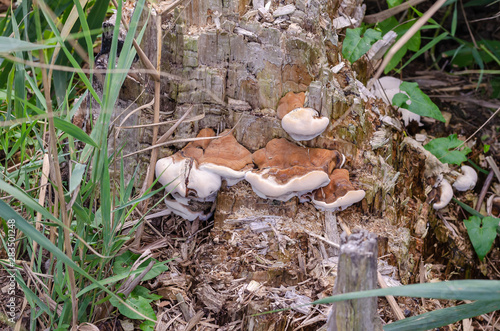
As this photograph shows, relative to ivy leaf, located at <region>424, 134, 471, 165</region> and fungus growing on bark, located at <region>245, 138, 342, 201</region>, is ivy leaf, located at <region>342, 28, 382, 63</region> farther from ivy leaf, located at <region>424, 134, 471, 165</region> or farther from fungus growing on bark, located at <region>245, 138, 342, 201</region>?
ivy leaf, located at <region>424, 134, 471, 165</region>

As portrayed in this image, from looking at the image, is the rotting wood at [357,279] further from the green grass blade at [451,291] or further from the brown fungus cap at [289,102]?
the brown fungus cap at [289,102]

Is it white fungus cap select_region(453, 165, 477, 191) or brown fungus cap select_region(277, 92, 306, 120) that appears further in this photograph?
→ white fungus cap select_region(453, 165, 477, 191)

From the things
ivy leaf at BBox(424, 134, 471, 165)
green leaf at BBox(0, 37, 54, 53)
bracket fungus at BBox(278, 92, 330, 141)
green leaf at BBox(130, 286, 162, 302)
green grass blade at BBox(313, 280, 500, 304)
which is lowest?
green leaf at BBox(130, 286, 162, 302)

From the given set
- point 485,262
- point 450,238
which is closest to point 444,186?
point 450,238

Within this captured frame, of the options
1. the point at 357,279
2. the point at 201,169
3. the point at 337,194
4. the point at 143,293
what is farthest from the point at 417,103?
the point at 143,293

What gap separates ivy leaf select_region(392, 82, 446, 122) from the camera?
2.72 m

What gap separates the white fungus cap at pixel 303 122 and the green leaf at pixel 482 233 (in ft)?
4.67

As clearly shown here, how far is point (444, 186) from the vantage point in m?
2.98

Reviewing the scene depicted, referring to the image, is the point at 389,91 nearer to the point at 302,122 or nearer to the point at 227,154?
the point at 302,122

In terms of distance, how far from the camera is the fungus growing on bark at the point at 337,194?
7.25ft

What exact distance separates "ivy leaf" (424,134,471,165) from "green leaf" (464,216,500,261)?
1.41 feet

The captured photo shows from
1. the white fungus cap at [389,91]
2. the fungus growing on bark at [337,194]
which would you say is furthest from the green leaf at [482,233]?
the fungus growing on bark at [337,194]

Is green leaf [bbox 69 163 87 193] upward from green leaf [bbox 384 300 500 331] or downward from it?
upward

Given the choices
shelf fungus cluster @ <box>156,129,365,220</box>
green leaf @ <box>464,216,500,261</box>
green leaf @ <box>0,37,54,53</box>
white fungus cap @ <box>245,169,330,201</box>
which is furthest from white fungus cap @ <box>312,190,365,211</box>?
green leaf @ <box>0,37,54,53</box>
